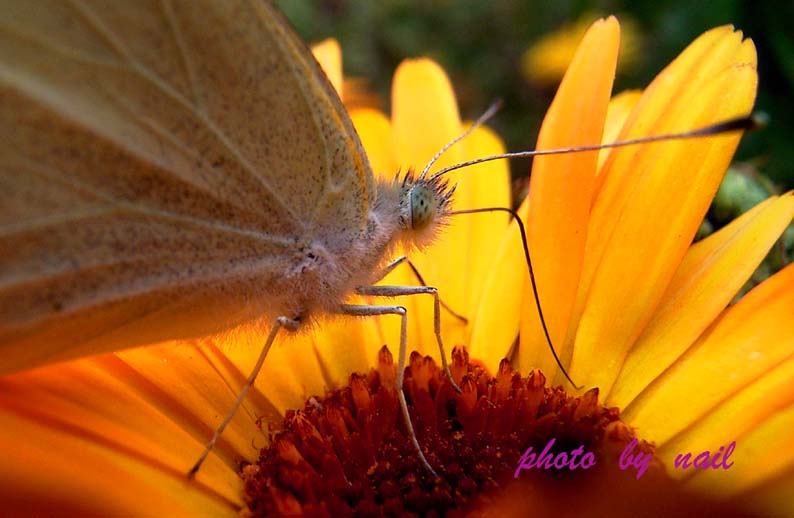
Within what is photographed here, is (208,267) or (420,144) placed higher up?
(420,144)

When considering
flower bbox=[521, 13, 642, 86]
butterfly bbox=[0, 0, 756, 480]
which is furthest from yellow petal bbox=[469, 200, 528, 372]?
flower bbox=[521, 13, 642, 86]

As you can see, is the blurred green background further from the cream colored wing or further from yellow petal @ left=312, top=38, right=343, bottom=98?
the cream colored wing

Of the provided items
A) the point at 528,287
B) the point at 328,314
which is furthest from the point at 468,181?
the point at 328,314

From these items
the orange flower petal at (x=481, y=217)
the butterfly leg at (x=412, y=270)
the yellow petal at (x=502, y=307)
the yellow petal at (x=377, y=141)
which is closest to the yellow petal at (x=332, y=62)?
the yellow petal at (x=377, y=141)

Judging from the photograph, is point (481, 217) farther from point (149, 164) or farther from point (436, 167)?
point (149, 164)

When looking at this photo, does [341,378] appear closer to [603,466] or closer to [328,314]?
[328,314]

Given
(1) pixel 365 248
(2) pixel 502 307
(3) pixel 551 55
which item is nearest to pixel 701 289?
(2) pixel 502 307
